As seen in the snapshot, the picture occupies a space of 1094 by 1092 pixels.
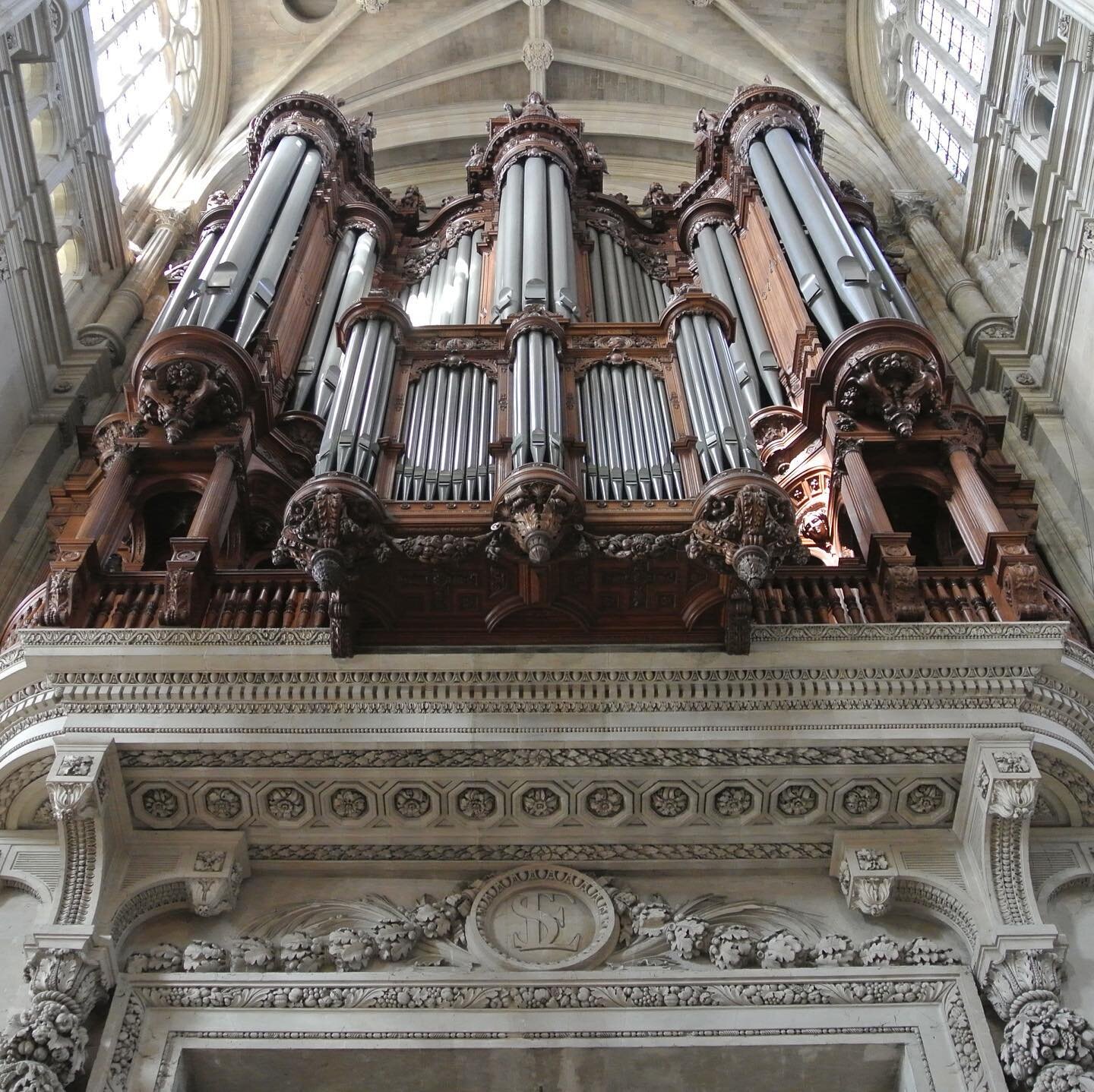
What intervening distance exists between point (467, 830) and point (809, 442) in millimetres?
4978

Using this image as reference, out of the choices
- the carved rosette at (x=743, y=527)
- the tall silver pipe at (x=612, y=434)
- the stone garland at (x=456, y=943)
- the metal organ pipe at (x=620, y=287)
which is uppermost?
the metal organ pipe at (x=620, y=287)

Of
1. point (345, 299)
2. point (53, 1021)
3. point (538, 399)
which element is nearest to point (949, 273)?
point (345, 299)

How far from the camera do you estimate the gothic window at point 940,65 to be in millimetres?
17562

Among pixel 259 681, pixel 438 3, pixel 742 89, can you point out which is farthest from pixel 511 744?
pixel 438 3

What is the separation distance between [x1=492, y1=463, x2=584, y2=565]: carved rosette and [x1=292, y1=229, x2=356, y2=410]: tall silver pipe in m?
4.64

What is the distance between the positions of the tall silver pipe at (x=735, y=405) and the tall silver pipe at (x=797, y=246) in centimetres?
193

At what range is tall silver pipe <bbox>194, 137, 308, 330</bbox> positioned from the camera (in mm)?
12250

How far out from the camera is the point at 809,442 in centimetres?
1176

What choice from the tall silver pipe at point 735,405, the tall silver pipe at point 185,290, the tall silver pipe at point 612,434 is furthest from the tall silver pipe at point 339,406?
the tall silver pipe at point 735,405

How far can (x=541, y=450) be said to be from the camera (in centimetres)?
871

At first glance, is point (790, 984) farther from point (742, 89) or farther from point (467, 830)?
point (742, 89)

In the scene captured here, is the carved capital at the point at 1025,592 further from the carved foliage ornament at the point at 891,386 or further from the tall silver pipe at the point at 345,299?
the tall silver pipe at the point at 345,299

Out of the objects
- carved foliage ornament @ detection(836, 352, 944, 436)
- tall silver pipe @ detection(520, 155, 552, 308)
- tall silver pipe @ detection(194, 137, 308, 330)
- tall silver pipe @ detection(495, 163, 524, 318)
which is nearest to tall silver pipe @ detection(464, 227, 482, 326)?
tall silver pipe @ detection(495, 163, 524, 318)

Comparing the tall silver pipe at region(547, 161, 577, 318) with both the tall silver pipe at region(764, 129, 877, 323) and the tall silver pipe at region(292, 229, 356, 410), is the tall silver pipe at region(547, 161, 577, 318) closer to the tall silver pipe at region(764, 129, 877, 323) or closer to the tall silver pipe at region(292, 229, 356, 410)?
the tall silver pipe at region(292, 229, 356, 410)
